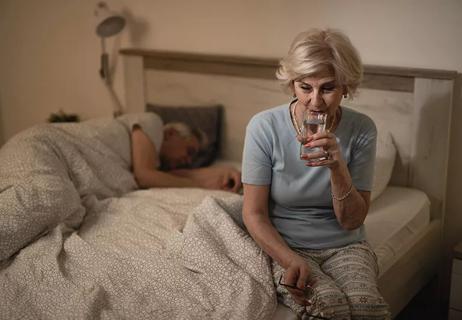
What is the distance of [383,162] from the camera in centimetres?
252

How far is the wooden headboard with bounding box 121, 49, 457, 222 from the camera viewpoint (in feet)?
8.16

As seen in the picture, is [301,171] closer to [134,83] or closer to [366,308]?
[366,308]

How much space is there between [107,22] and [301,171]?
1.66m

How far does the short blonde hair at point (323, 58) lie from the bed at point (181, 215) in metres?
0.50

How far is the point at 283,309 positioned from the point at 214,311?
0.19 m

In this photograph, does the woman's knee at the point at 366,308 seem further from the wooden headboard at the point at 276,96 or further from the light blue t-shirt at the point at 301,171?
the wooden headboard at the point at 276,96

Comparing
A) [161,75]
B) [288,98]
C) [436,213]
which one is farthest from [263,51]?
[436,213]

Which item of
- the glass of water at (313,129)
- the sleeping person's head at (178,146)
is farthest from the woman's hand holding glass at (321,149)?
the sleeping person's head at (178,146)

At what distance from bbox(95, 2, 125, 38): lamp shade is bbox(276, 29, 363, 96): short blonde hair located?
1.53 m

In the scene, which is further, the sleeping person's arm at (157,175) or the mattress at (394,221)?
the sleeping person's arm at (157,175)

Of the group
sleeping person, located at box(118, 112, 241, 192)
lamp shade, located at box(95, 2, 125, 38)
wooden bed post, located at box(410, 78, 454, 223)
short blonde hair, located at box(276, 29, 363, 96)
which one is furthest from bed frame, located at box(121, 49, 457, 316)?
short blonde hair, located at box(276, 29, 363, 96)

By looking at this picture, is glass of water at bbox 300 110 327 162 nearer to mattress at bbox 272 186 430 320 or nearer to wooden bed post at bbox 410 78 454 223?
mattress at bbox 272 186 430 320

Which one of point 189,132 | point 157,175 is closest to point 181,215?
point 157,175

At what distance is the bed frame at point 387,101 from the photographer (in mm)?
2426
